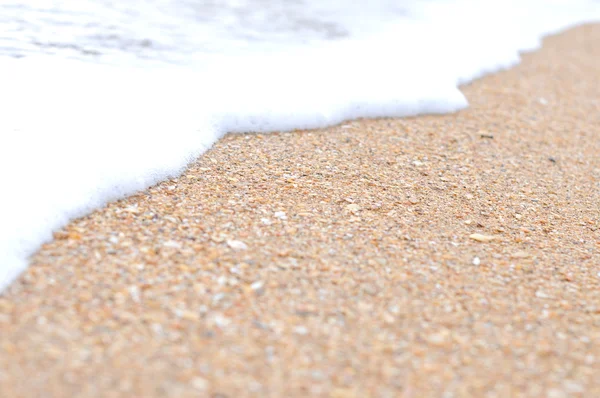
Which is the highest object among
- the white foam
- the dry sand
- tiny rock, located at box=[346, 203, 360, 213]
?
the white foam

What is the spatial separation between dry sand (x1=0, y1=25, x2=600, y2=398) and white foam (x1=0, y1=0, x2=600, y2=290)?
0.47 ft

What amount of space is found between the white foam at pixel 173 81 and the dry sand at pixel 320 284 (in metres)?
0.14

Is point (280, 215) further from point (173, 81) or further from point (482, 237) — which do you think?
point (173, 81)

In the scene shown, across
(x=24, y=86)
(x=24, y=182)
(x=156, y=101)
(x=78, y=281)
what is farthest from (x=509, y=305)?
(x=24, y=86)

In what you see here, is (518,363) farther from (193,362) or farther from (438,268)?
(193,362)

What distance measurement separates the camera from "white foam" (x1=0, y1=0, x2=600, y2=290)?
2.26m

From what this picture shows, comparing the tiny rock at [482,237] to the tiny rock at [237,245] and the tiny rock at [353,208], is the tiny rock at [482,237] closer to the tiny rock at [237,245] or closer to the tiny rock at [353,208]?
the tiny rock at [353,208]

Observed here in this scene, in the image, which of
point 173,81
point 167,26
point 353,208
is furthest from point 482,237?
point 167,26

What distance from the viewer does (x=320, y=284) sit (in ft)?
6.34

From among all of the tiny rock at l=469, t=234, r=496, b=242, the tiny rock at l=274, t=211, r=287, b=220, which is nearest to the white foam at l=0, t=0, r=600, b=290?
the tiny rock at l=274, t=211, r=287, b=220

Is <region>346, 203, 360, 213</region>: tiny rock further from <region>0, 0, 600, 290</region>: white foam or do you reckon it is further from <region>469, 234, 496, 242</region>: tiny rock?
<region>0, 0, 600, 290</region>: white foam

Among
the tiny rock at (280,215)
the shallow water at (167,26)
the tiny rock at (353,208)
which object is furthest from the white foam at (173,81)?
the tiny rock at (353,208)

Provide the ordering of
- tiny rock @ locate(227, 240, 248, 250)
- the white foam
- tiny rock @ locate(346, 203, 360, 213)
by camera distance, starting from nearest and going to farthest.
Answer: tiny rock @ locate(227, 240, 248, 250) → the white foam → tiny rock @ locate(346, 203, 360, 213)

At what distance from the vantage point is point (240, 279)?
1908mm
